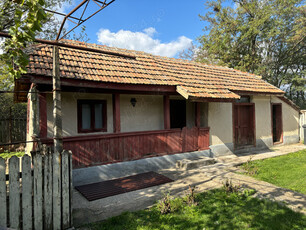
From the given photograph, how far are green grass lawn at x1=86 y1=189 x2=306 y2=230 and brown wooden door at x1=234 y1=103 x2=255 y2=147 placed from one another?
6.39m

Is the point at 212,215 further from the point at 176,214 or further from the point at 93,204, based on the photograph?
the point at 93,204

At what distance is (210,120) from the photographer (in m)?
9.12

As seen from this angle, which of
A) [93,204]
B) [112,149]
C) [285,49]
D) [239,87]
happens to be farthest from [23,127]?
[285,49]

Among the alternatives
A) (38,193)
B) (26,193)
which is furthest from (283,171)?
(26,193)

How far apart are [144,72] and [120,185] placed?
444 centimetres

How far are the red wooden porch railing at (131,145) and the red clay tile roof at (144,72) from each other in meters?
1.79

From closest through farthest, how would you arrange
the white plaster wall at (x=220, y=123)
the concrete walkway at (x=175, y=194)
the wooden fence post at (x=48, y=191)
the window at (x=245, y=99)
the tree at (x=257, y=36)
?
the wooden fence post at (x=48, y=191), the concrete walkway at (x=175, y=194), the white plaster wall at (x=220, y=123), the window at (x=245, y=99), the tree at (x=257, y=36)

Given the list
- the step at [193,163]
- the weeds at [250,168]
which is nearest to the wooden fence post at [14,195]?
the step at [193,163]

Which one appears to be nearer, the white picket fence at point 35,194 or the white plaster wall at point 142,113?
the white picket fence at point 35,194

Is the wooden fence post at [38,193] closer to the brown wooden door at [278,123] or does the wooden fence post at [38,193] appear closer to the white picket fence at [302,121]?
the brown wooden door at [278,123]

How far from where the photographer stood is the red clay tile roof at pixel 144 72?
21.0 ft

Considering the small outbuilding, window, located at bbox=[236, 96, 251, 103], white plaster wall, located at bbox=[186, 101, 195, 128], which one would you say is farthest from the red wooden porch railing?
window, located at bbox=[236, 96, 251, 103]

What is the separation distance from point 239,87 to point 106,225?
29.8 feet

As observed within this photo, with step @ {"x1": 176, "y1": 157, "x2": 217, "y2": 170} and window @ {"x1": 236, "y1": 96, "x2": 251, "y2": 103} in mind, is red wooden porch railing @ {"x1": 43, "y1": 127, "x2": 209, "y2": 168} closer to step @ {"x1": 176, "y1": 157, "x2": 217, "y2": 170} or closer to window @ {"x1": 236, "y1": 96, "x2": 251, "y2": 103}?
step @ {"x1": 176, "y1": 157, "x2": 217, "y2": 170}
